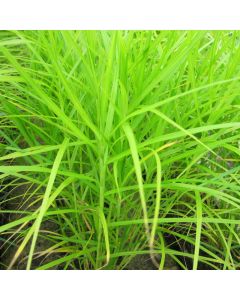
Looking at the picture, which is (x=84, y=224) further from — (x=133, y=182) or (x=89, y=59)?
(x=89, y=59)

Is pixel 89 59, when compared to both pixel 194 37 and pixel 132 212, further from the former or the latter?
pixel 132 212

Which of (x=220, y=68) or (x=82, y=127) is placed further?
(x=220, y=68)

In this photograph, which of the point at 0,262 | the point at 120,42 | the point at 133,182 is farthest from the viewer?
the point at 0,262

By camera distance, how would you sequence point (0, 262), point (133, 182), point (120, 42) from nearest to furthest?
point (120, 42), point (133, 182), point (0, 262)

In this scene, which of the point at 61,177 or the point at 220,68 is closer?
the point at 61,177

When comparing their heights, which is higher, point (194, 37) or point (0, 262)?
point (194, 37)
